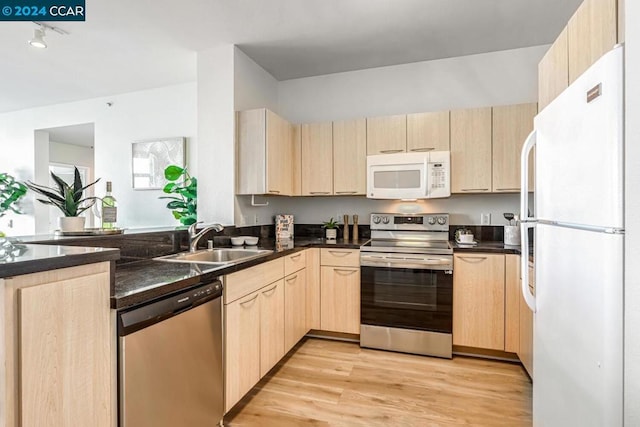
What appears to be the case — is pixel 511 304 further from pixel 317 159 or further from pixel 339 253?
pixel 317 159

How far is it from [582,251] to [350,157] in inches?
96.1

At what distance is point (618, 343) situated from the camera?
92 cm

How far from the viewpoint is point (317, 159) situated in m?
3.45

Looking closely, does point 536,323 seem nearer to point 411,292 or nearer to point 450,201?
point 411,292

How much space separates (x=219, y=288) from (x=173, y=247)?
0.83 metres

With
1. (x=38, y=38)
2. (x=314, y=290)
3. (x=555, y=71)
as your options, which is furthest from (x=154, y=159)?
(x=555, y=71)

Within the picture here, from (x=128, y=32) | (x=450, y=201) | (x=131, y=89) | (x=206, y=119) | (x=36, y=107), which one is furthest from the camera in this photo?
(x=36, y=107)

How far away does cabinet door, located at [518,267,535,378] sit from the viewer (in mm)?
2240

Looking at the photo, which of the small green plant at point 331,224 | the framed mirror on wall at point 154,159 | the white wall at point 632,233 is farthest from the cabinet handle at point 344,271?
the framed mirror on wall at point 154,159

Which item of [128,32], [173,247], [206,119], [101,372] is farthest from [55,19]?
[101,372]

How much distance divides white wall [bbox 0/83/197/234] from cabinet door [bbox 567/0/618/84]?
363cm

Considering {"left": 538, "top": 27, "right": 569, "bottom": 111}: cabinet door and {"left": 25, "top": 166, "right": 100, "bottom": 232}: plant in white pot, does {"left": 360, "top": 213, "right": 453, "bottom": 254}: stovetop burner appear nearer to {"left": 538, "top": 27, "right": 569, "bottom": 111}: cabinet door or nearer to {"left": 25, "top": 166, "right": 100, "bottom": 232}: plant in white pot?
{"left": 538, "top": 27, "right": 569, "bottom": 111}: cabinet door

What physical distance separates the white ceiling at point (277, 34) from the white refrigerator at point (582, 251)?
1611 millimetres

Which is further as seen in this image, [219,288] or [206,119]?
[206,119]
